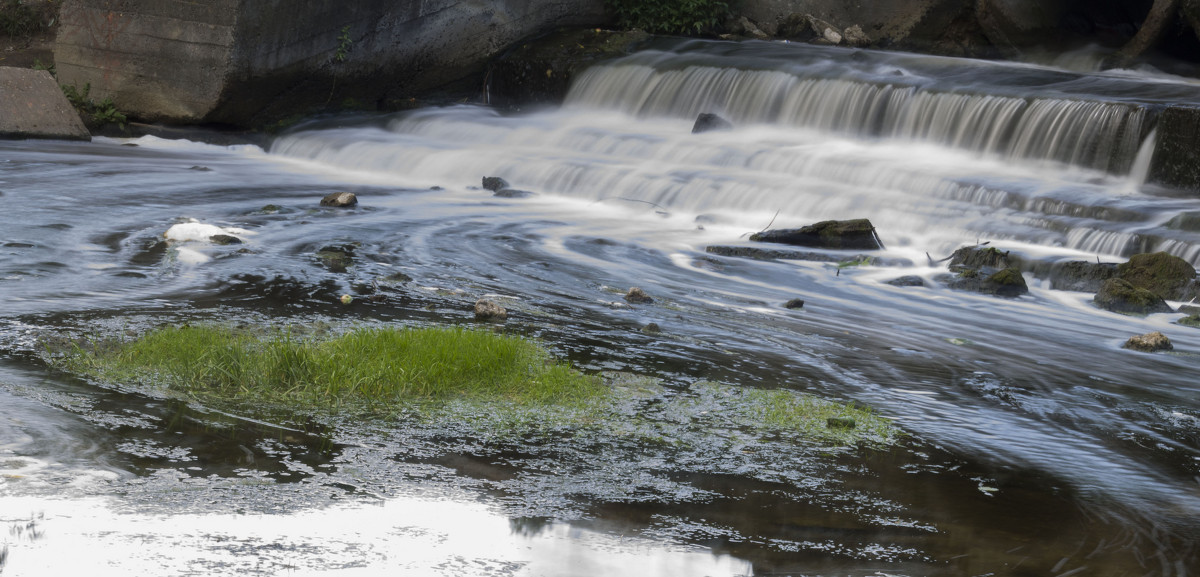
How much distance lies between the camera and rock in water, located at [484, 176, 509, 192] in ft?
43.0

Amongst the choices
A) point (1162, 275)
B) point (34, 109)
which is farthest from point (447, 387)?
point (34, 109)

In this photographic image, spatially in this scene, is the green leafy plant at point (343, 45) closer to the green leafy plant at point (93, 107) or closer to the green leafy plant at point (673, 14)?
the green leafy plant at point (93, 107)

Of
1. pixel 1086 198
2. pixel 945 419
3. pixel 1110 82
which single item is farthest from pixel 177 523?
pixel 1110 82

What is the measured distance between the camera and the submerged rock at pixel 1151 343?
741 cm

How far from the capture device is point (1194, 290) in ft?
29.0

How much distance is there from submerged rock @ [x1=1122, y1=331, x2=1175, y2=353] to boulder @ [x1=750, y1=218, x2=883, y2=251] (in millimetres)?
3224

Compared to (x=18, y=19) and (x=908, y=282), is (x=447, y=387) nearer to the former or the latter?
(x=908, y=282)

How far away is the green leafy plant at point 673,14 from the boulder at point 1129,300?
416 inches

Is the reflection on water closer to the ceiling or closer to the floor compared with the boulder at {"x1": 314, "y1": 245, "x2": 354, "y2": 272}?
closer to the floor

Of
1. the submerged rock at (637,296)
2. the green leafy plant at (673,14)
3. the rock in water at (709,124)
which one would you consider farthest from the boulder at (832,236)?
Result: the green leafy plant at (673,14)

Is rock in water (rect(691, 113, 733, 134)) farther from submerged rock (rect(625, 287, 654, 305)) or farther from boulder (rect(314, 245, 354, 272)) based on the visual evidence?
submerged rock (rect(625, 287, 654, 305))

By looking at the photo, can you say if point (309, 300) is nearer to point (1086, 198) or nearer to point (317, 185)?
point (317, 185)

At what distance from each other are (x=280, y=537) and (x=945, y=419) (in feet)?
10.1

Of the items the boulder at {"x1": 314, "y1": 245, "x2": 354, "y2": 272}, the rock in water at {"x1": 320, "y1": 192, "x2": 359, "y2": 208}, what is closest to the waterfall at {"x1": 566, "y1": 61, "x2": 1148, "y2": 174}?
the rock in water at {"x1": 320, "y1": 192, "x2": 359, "y2": 208}
